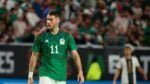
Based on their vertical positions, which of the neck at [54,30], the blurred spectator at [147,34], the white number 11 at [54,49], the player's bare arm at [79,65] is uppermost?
the neck at [54,30]

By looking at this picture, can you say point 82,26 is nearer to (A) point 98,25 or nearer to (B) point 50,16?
(A) point 98,25

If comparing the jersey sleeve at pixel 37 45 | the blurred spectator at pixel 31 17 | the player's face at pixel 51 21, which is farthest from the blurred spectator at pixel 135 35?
the player's face at pixel 51 21

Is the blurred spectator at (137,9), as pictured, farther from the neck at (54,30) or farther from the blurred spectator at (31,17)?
the neck at (54,30)

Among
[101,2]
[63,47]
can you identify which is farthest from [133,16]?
[63,47]

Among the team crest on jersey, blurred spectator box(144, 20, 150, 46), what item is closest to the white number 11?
the team crest on jersey

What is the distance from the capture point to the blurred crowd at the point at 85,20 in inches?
679

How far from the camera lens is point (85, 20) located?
61.2ft

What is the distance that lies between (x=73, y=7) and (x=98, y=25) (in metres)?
1.28

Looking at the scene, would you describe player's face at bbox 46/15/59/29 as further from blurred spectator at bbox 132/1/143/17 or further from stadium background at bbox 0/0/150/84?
blurred spectator at bbox 132/1/143/17

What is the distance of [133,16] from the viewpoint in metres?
19.9

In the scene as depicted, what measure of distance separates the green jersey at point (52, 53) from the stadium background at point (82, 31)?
256 inches

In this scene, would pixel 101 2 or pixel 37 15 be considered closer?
pixel 37 15

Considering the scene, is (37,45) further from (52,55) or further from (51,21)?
(51,21)

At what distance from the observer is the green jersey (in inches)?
348
